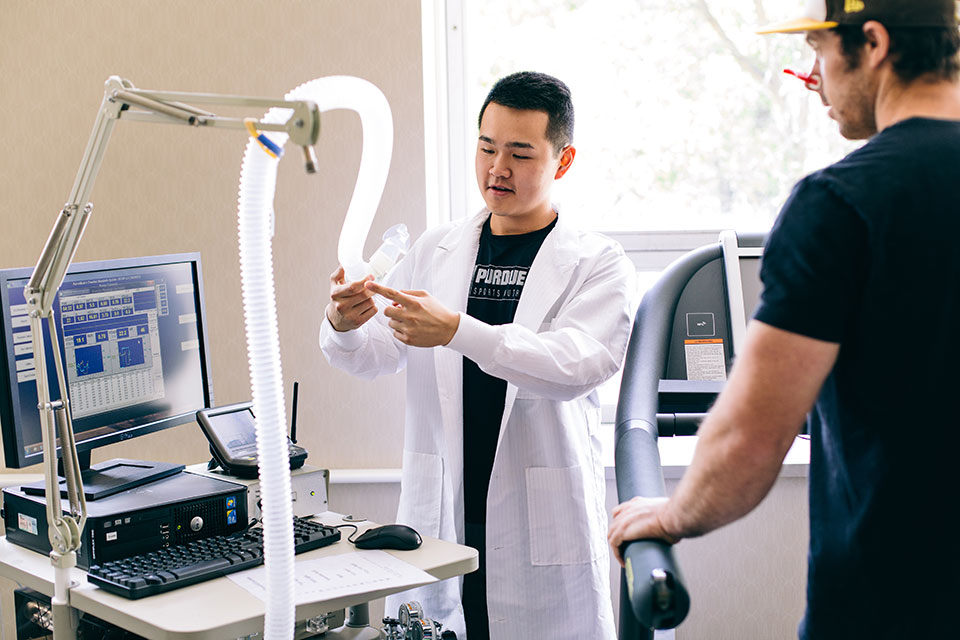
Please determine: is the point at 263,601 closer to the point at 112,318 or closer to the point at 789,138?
the point at 112,318

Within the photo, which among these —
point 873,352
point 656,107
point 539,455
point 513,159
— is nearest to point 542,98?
point 513,159

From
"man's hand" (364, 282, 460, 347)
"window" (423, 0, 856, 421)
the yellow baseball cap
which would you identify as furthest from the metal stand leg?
the yellow baseball cap

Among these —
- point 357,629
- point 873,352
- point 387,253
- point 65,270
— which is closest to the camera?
point 873,352

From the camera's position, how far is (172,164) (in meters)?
2.43

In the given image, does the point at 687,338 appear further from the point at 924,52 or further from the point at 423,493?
the point at 924,52

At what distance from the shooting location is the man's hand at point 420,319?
1.64 metres

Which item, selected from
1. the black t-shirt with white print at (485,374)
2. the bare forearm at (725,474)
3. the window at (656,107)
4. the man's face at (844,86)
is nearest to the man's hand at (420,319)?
the black t-shirt with white print at (485,374)

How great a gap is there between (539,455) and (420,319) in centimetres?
41

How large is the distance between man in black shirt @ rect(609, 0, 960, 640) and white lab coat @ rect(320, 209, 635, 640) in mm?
750

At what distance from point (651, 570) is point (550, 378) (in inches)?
27.7

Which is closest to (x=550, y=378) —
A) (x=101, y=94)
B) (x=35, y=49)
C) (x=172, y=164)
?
(x=172, y=164)

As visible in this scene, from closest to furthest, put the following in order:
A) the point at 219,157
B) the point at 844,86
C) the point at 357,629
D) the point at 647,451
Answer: the point at 844,86, the point at 647,451, the point at 357,629, the point at 219,157

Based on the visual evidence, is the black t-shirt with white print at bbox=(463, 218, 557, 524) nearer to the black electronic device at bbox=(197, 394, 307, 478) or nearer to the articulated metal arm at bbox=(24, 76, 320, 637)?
the black electronic device at bbox=(197, 394, 307, 478)

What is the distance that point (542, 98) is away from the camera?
1.88m
